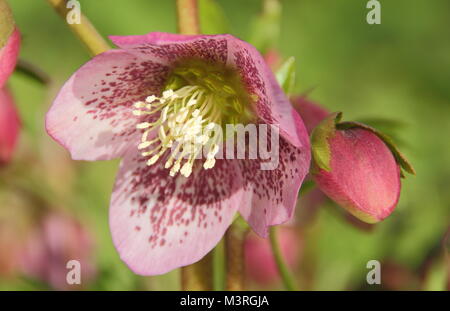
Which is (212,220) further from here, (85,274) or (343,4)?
(343,4)

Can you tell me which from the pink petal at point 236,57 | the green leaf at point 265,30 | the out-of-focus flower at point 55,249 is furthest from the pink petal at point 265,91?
the out-of-focus flower at point 55,249

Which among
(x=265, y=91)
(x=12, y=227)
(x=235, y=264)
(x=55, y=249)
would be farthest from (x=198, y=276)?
(x=12, y=227)

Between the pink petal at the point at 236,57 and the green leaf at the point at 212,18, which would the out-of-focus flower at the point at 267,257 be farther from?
the pink petal at the point at 236,57

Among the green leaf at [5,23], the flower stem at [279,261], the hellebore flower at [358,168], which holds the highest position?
the green leaf at [5,23]

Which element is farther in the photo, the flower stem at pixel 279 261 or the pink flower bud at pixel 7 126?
the pink flower bud at pixel 7 126

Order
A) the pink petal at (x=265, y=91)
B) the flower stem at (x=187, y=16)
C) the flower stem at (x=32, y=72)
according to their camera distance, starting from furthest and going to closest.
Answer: the flower stem at (x=32, y=72) < the flower stem at (x=187, y=16) < the pink petal at (x=265, y=91)

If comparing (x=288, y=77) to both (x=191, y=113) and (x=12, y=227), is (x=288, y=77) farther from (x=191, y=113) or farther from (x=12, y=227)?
(x=12, y=227)

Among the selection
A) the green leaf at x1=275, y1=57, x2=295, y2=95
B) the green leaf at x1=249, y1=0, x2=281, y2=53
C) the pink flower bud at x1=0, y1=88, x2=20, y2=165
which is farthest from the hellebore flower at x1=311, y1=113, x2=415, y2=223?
the pink flower bud at x1=0, y1=88, x2=20, y2=165
